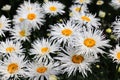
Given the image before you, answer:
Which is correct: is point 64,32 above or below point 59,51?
above

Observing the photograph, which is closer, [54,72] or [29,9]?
[54,72]

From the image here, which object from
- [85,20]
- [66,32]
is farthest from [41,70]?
[85,20]

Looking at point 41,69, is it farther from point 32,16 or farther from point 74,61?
point 32,16

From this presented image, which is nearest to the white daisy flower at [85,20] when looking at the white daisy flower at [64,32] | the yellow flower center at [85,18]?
the yellow flower center at [85,18]

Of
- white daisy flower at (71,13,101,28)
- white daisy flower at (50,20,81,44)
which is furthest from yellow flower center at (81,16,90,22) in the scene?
white daisy flower at (50,20,81,44)

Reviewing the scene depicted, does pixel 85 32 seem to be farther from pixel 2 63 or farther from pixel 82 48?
pixel 2 63

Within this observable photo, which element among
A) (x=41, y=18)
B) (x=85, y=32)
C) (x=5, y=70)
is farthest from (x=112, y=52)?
(x=41, y=18)

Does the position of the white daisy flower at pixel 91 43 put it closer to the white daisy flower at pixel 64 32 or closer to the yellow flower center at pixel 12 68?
the white daisy flower at pixel 64 32
